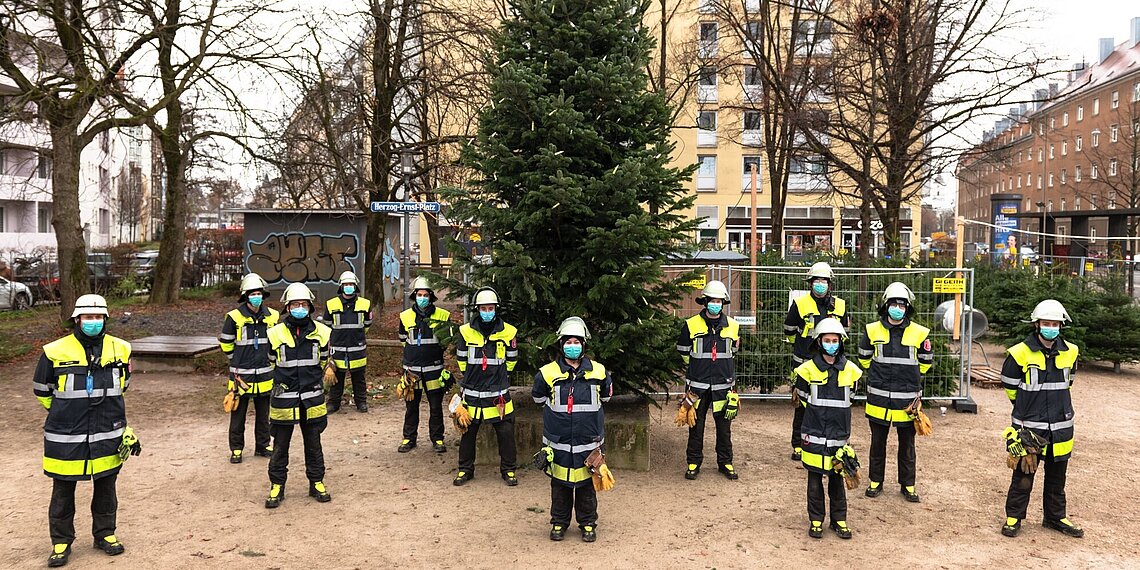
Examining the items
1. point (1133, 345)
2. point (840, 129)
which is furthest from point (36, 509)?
point (840, 129)

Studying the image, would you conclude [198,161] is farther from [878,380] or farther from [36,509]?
[878,380]

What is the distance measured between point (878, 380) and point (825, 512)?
1.55m

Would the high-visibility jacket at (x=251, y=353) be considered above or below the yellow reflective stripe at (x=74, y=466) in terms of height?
above

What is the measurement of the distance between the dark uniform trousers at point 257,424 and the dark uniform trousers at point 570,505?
3.93 metres

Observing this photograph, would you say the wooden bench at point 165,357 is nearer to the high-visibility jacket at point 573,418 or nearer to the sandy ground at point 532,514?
the sandy ground at point 532,514


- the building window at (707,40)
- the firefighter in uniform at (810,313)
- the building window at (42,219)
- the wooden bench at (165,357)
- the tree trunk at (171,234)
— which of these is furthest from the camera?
the building window at (42,219)

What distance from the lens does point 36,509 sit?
7020 mm

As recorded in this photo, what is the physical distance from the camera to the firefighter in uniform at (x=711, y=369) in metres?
8.13

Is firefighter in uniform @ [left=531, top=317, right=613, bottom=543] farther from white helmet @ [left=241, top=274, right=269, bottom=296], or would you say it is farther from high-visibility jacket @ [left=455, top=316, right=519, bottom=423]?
white helmet @ [left=241, top=274, right=269, bottom=296]

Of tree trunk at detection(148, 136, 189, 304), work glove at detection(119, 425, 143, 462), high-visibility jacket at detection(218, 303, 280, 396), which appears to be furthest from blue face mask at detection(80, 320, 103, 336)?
tree trunk at detection(148, 136, 189, 304)

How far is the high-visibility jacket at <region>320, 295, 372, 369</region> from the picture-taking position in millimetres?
10773

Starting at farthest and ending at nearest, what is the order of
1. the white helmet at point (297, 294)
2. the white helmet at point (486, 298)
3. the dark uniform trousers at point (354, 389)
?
1. the dark uniform trousers at point (354, 389)
2. the white helmet at point (486, 298)
3. the white helmet at point (297, 294)

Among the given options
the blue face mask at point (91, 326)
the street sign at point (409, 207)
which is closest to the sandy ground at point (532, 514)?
the blue face mask at point (91, 326)

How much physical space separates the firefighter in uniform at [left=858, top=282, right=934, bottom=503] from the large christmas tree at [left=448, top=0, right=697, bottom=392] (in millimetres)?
2029
